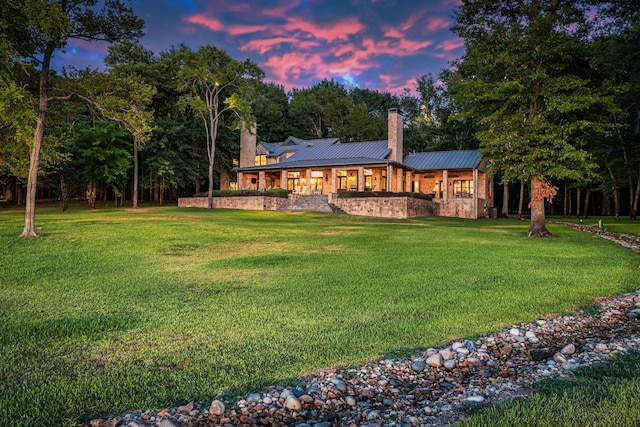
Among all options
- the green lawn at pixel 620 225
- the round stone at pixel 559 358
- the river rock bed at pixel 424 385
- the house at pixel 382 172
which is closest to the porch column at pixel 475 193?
the house at pixel 382 172

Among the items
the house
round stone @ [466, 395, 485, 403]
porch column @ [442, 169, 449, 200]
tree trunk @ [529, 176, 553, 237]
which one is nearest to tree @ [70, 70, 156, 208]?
round stone @ [466, 395, 485, 403]

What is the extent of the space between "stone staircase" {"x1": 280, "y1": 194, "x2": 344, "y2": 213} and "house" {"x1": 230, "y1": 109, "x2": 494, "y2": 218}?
0.67m

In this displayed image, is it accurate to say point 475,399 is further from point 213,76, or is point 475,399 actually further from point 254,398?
point 213,76

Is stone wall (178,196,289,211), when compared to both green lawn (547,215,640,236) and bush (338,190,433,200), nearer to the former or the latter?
bush (338,190,433,200)

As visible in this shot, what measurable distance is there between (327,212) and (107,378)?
25.5 meters

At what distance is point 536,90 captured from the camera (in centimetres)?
1505

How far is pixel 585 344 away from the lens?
13.6 ft

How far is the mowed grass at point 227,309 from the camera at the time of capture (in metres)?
3.05

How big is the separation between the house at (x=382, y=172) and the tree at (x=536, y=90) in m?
15.1

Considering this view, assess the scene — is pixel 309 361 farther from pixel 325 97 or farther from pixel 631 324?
pixel 325 97

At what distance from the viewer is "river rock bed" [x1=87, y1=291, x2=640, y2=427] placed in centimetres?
267

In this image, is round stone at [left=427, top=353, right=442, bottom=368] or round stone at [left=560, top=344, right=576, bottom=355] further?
round stone at [left=560, top=344, right=576, bottom=355]

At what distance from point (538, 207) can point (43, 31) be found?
18315 mm

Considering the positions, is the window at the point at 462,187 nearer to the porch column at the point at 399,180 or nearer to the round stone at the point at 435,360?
the porch column at the point at 399,180
